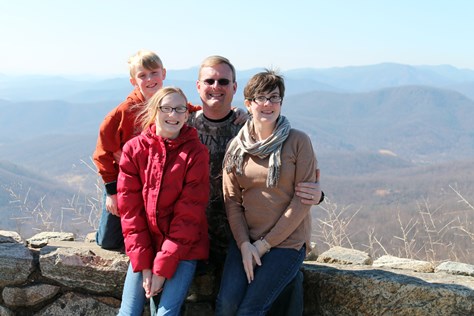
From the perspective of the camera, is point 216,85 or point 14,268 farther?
point 14,268

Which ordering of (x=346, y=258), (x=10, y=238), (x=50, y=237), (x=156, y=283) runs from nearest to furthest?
(x=156, y=283) → (x=346, y=258) → (x=10, y=238) → (x=50, y=237)

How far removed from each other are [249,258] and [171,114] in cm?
98

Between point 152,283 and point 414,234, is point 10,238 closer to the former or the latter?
point 152,283

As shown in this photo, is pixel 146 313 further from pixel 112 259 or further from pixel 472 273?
pixel 472 273

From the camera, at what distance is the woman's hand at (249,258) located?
126 inches

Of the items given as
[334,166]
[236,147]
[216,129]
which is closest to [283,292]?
[236,147]

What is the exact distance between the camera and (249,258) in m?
3.19

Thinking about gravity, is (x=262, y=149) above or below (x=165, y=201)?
above

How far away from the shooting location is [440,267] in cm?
392

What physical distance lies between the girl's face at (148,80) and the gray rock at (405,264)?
2012mm

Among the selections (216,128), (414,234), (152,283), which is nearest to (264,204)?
(216,128)

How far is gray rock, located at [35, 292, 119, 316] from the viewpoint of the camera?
3.70 metres

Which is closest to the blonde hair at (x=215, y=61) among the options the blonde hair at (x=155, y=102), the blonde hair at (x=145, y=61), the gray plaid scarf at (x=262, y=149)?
the blonde hair at (x=145, y=61)

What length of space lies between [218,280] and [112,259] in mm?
742
